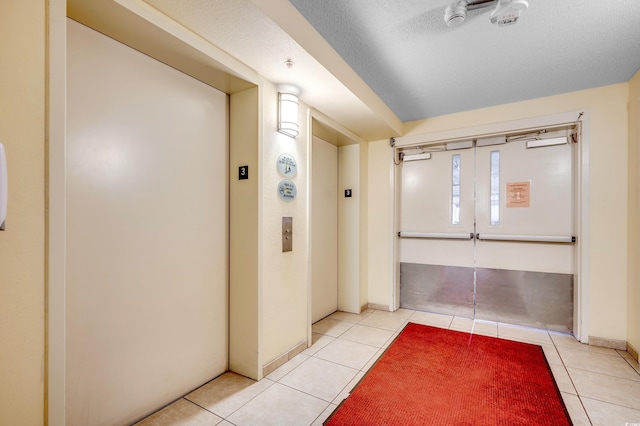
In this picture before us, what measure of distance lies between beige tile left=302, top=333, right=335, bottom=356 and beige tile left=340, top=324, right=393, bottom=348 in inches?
6.5

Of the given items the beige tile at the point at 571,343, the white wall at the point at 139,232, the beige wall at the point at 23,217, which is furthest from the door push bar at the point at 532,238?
the beige wall at the point at 23,217

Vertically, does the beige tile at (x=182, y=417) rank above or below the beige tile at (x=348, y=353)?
above

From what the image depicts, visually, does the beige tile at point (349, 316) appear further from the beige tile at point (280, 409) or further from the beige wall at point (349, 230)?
the beige tile at point (280, 409)

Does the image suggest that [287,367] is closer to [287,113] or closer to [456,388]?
[456,388]

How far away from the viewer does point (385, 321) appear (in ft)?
11.2

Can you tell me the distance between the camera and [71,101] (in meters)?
1.45

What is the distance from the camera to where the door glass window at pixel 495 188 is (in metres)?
3.33

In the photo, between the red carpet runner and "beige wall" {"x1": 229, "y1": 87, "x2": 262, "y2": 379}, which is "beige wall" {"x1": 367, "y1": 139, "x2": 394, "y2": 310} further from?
"beige wall" {"x1": 229, "y1": 87, "x2": 262, "y2": 379}

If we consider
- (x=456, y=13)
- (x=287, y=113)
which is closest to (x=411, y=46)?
(x=456, y=13)

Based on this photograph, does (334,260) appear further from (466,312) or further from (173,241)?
(173,241)

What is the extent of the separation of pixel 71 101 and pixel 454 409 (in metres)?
2.84

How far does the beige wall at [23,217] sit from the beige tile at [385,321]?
2850 mm

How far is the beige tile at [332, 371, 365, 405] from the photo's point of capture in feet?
6.33

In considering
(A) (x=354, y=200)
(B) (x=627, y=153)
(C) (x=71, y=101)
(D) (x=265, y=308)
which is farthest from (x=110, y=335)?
(B) (x=627, y=153)
